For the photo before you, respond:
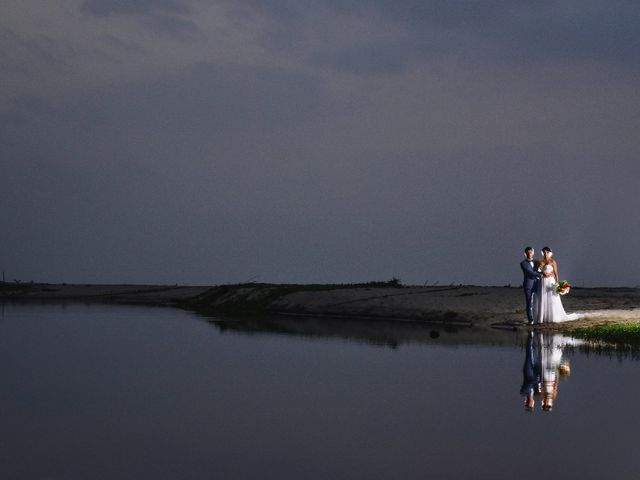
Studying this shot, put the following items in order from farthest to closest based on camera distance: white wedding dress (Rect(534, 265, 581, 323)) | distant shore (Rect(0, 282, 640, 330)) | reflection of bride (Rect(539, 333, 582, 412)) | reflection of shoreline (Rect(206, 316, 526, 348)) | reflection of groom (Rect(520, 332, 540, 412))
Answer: distant shore (Rect(0, 282, 640, 330))
white wedding dress (Rect(534, 265, 581, 323))
reflection of shoreline (Rect(206, 316, 526, 348))
reflection of bride (Rect(539, 333, 582, 412))
reflection of groom (Rect(520, 332, 540, 412))

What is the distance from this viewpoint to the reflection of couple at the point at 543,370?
13.7 m

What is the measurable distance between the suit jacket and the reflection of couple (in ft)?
18.9

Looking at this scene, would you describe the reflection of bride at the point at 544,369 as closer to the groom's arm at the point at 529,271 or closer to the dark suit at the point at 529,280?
the dark suit at the point at 529,280

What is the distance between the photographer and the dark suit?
3145 centimetres

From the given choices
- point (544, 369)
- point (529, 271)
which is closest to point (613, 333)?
point (529, 271)

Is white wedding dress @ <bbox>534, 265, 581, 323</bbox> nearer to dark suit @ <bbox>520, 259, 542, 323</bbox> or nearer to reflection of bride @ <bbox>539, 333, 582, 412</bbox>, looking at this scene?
dark suit @ <bbox>520, 259, 542, 323</bbox>

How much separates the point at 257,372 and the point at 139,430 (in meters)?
6.44

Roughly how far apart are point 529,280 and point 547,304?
44.1 inches

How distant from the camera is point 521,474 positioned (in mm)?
8727

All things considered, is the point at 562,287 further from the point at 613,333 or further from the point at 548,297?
the point at 613,333

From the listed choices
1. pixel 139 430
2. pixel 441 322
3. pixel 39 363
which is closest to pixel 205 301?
pixel 441 322

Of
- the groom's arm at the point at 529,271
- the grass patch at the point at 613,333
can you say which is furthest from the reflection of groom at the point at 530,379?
the groom's arm at the point at 529,271

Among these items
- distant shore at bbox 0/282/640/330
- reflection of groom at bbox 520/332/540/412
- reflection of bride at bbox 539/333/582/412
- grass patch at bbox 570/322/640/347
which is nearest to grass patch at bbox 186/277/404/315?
distant shore at bbox 0/282/640/330

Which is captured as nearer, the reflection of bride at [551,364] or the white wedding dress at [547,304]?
the reflection of bride at [551,364]
